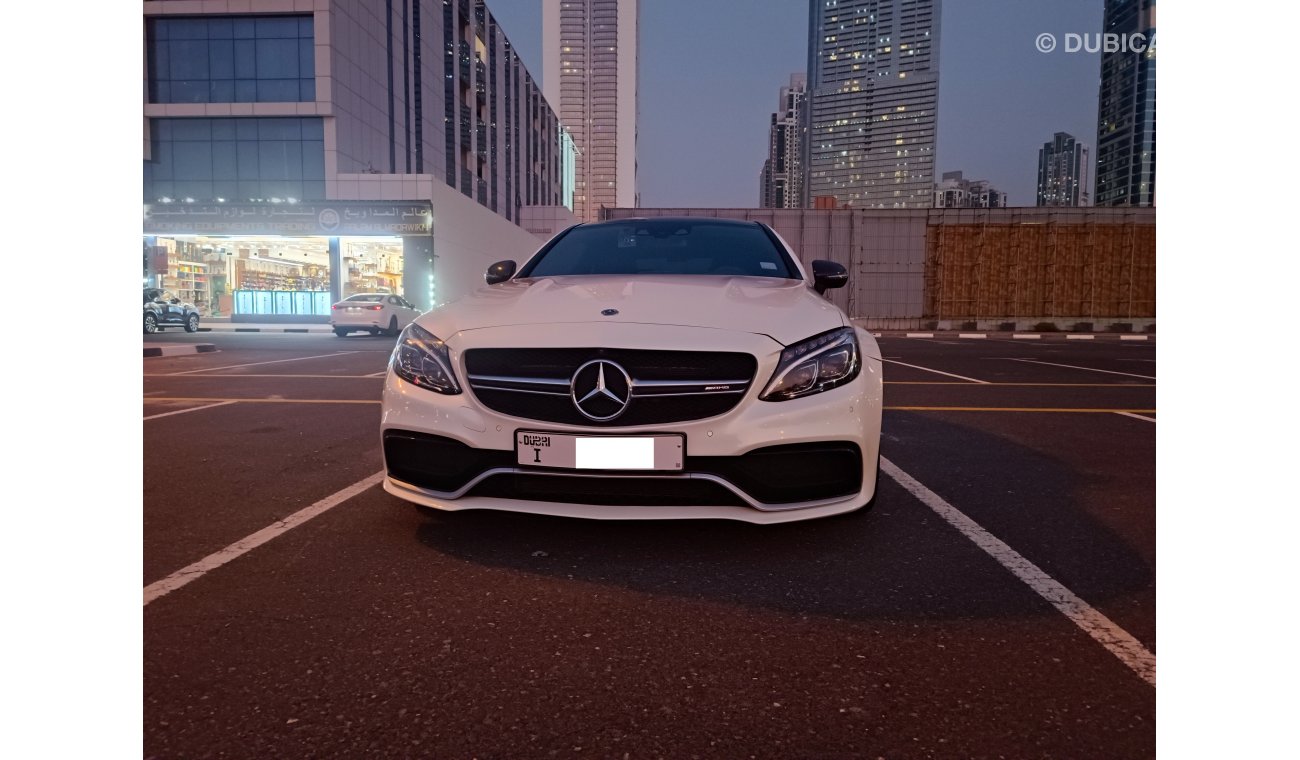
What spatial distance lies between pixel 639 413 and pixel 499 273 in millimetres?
1965

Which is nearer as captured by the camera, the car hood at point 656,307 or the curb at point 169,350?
the car hood at point 656,307

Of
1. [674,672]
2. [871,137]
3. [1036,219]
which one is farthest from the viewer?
[871,137]

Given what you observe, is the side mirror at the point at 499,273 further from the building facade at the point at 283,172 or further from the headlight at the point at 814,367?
the building facade at the point at 283,172

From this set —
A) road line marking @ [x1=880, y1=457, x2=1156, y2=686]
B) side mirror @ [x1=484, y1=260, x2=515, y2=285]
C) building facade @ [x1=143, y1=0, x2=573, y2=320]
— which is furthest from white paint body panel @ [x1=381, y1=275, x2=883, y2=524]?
building facade @ [x1=143, y1=0, x2=573, y2=320]

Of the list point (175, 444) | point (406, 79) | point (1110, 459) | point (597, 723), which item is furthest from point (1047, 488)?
point (406, 79)

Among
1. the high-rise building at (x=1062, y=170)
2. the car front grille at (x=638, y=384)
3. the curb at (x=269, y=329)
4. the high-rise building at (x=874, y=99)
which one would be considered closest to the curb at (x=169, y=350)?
the curb at (x=269, y=329)

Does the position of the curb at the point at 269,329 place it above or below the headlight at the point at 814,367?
above

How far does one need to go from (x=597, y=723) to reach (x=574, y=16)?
174 meters

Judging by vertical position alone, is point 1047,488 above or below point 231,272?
below

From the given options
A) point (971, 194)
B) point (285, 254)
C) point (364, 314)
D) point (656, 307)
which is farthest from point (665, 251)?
point (971, 194)

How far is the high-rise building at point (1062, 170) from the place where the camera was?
182 meters

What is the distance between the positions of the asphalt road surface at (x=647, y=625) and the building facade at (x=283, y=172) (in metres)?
24.4

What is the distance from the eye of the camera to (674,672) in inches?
70.4
